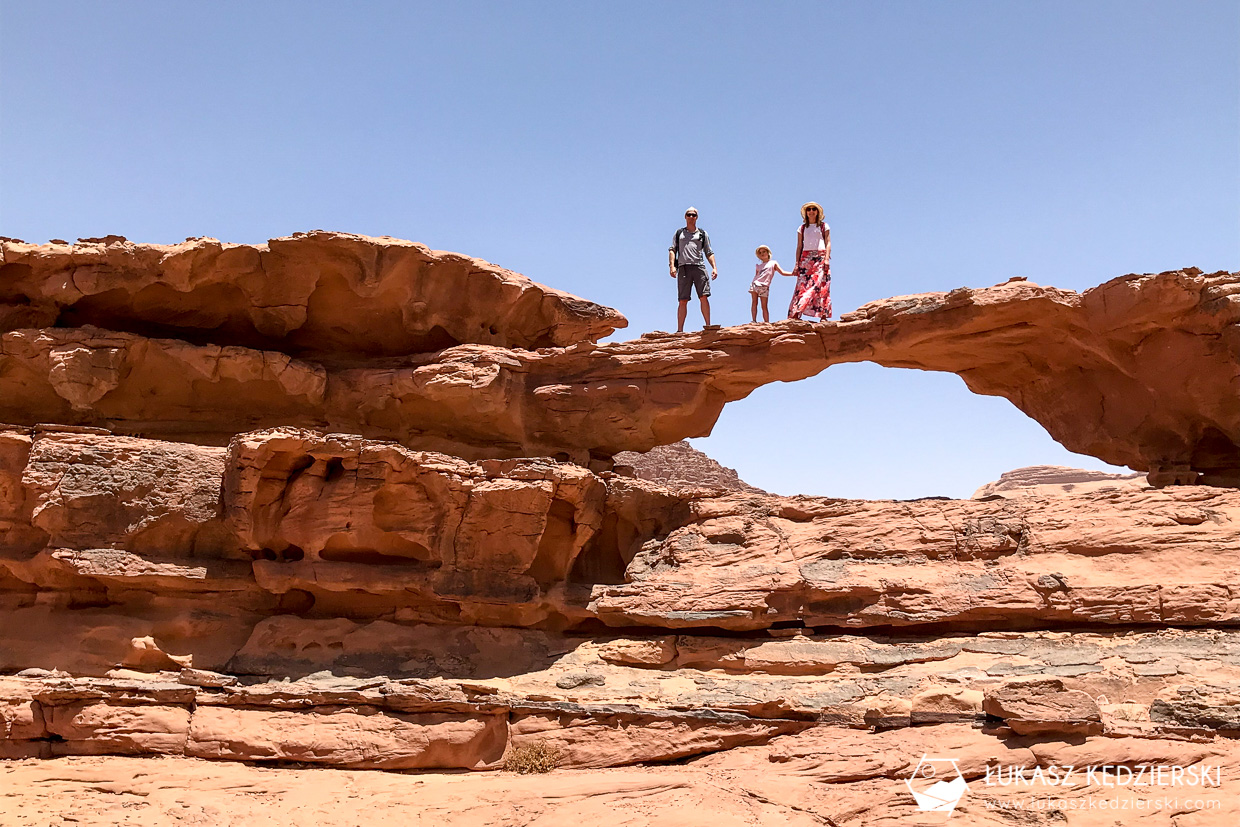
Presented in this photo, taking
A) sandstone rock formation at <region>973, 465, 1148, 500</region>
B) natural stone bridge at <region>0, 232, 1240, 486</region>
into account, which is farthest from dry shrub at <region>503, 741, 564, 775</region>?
sandstone rock formation at <region>973, 465, 1148, 500</region>

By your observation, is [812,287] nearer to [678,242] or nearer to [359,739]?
[678,242]

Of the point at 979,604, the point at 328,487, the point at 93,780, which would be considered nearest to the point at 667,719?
the point at 979,604

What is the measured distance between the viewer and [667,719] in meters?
9.42

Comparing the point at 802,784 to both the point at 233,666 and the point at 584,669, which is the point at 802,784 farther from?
the point at 233,666

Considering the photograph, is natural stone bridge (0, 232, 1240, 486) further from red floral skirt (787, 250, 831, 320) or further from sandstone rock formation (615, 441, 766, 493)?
sandstone rock formation (615, 441, 766, 493)

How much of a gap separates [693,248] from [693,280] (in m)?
0.44

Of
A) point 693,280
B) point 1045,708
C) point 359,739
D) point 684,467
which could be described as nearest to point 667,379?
point 693,280

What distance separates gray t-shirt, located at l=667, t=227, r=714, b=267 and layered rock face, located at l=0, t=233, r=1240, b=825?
136cm

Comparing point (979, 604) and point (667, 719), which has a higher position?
point (979, 604)

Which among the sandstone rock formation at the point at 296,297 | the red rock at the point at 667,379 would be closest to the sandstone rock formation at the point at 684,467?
the sandstone rock formation at the point at 296,297

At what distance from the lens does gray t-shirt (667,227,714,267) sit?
538 inches

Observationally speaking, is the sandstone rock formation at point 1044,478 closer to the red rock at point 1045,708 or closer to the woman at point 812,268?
the woman at point 812,268

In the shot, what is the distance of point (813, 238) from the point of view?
13367 millimetres

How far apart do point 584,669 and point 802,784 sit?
3091 millimetres
